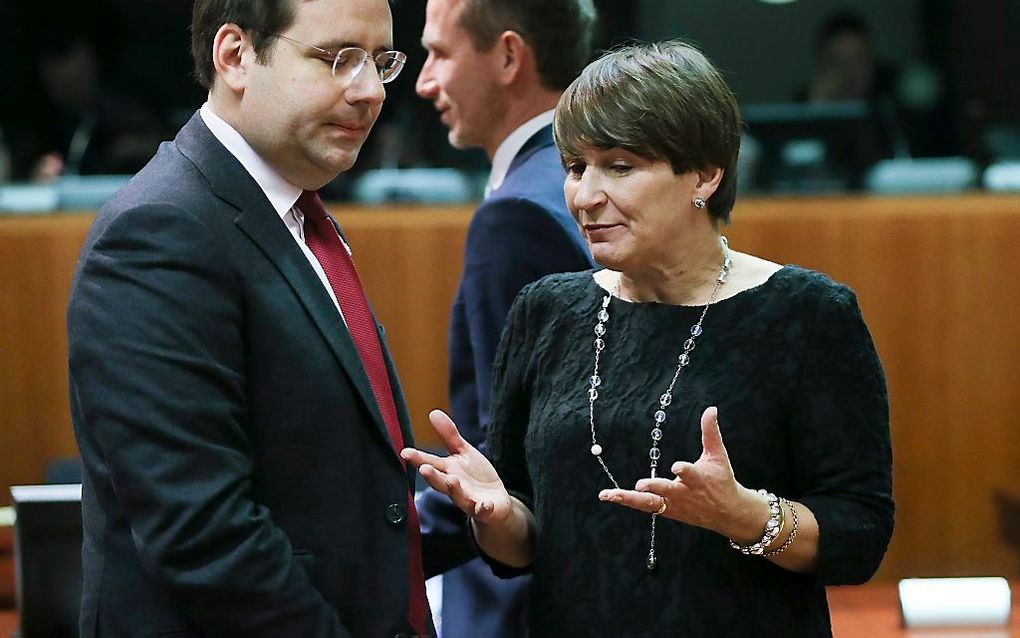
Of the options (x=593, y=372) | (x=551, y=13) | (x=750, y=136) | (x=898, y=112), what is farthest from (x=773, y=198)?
(x=593, y=372)

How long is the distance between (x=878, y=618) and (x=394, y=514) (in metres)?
1.59

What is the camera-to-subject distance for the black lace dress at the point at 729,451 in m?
1.73

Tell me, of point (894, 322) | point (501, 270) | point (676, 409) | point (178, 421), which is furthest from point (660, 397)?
point (894, 322)

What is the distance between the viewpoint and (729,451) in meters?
1.75

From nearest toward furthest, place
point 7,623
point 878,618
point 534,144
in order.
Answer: point 534,144 < point 7,623 < point 878,618

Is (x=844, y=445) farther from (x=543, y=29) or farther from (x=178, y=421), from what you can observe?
(x=543, y=29)

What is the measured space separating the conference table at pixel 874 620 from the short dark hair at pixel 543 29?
1241mm

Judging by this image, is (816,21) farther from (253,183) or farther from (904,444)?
(253,183)

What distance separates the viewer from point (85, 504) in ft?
5.56

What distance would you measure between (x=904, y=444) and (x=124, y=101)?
3.33 meters

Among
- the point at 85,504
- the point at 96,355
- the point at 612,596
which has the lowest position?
the point at 612,596

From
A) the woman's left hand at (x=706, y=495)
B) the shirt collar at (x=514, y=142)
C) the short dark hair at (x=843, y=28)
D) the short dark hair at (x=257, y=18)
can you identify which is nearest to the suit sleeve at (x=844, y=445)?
the woman's left hand at (x=706, y=495)

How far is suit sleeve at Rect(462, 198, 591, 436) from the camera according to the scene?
2.22 metres

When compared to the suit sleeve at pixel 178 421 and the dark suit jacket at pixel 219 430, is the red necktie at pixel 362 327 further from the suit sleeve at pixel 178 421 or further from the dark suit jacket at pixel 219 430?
the suit sleeve at pixel 178 421
